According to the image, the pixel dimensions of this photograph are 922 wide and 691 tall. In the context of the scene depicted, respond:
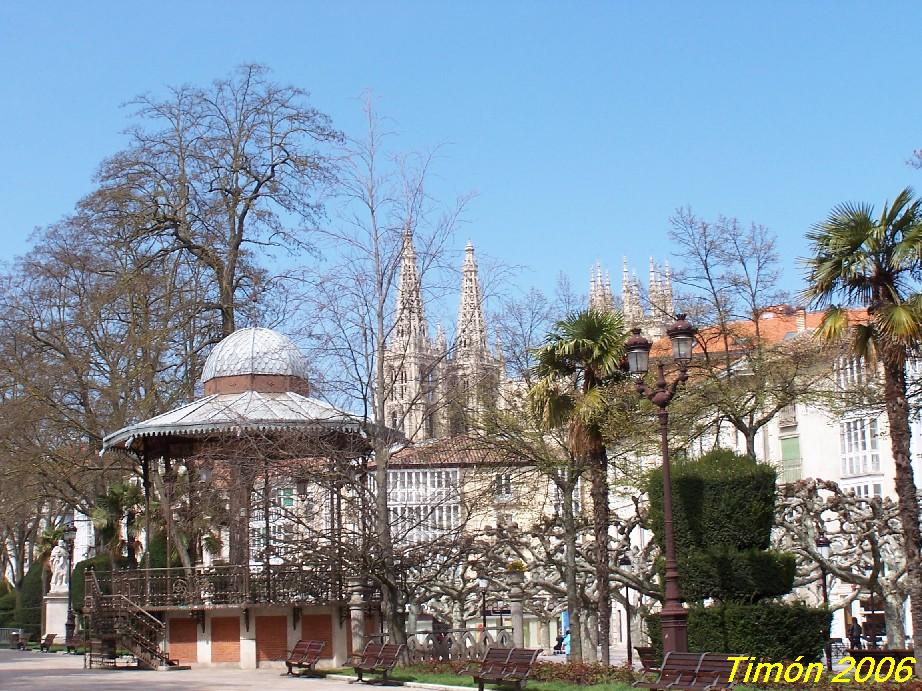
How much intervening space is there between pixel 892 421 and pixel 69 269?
1070 inches

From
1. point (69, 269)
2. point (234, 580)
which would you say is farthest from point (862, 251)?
point (69, 269)

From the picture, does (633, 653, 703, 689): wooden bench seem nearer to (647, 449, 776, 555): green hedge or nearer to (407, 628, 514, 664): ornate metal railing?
(647, 449, 776, 555): green hedge

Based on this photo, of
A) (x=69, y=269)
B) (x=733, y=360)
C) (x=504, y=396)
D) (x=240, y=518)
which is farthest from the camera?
(x=69, y=269)

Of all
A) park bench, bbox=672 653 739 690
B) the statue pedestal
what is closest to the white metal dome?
park bench, bbox=672 653 739 690

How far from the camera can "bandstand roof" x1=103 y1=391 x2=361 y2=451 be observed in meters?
26.9

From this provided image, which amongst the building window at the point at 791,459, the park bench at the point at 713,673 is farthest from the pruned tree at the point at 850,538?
the building window at the point at 791,459

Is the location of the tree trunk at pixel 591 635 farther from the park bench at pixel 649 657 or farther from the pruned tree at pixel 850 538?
the park bench at pixel 649 657

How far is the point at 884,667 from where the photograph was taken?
76.0 ft

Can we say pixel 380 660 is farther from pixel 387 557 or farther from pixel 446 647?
pixel 446 647

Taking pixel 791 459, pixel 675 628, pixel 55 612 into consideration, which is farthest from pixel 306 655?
pixel 55 612

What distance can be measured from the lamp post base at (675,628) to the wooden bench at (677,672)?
813 millimetres

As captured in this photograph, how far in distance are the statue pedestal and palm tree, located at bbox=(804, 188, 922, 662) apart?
141ft

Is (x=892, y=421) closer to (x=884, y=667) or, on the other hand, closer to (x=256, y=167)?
(x=884, y=667)

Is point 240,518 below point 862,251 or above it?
below
